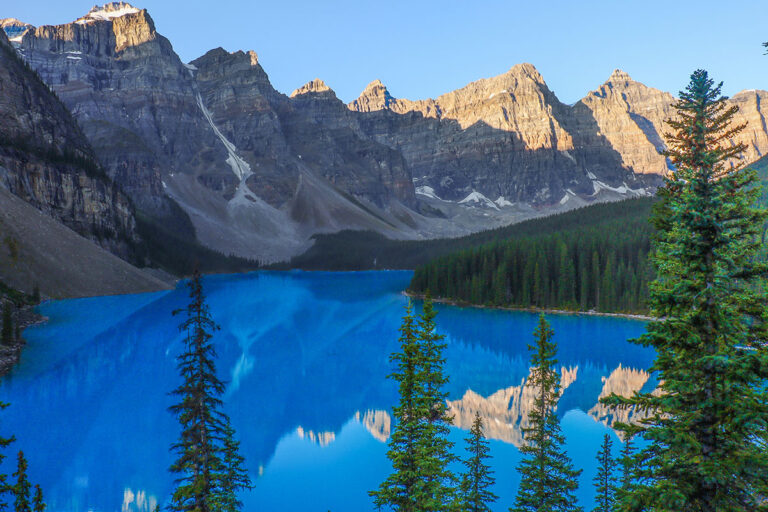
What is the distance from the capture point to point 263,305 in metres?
97.1

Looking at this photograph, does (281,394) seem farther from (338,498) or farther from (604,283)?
→ (604,283)

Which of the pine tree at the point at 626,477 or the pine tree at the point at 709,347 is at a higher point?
the pine tree at the point at 709,347

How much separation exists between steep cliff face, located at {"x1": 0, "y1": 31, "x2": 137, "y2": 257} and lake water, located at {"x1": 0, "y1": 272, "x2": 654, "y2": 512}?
45.3 meters

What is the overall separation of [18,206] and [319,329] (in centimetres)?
5868

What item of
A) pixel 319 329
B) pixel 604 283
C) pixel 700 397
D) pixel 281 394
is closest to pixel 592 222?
pixel 604 283

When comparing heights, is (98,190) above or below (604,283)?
above

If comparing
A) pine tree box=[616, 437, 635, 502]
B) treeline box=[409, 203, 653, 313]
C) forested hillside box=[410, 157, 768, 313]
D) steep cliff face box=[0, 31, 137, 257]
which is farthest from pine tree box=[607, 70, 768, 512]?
steep cliff face box=[0, 31, 137, 257]

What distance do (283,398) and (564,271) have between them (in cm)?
6070

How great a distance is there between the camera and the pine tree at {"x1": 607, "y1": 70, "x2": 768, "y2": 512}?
7.15 metres

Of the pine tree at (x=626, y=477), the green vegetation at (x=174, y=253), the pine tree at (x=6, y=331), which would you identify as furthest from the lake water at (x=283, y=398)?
the green vegetation at (x=174, y=253)

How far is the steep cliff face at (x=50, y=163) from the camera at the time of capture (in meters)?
105

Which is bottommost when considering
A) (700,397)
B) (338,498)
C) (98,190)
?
(338,498)

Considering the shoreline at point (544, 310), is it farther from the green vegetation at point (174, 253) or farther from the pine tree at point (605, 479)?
the green vegetation at point (174, 253)

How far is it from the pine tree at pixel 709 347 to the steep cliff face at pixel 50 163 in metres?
114
